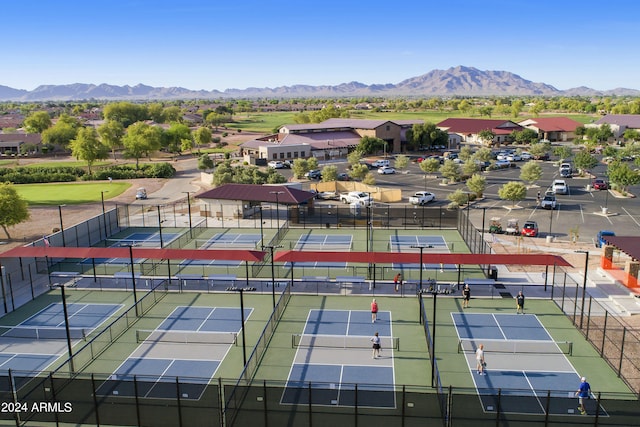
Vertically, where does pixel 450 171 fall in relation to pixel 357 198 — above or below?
above

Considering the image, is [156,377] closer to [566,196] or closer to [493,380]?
[493,380]

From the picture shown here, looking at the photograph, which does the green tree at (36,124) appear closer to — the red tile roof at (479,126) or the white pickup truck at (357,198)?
the red tile roof at (479,126)

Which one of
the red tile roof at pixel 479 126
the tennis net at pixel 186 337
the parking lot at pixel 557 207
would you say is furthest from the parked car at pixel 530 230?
the red tile roof at pixel 479 126

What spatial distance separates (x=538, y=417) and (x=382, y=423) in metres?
5.24

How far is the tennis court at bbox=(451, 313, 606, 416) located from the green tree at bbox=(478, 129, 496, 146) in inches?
3644

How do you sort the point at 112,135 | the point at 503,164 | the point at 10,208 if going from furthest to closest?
the point at 112,135, the point at 503,164, the point at 10,208

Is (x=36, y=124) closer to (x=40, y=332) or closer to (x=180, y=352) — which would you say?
Result: (x=40, y=332)

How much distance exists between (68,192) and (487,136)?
8425 cm

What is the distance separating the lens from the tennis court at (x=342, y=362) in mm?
19031

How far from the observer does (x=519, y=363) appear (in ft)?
75.6

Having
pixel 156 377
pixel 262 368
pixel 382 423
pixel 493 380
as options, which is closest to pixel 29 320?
pixel 156 377

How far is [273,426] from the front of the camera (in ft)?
55.4

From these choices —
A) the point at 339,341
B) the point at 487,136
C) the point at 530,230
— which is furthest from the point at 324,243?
the point at 487,136

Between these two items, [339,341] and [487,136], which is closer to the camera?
[339,341]
